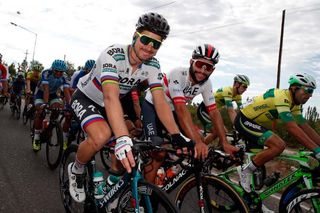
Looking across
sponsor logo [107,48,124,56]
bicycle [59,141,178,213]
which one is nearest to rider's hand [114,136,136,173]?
bicycle [59,141,178,213]

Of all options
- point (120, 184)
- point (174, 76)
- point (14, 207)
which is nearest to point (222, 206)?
point (120, 184)

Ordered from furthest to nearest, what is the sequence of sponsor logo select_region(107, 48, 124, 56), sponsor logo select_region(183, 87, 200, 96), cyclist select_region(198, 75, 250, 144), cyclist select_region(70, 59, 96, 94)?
cyclist select_region(198, 75, 250, 144) → cyclist select_region(70, 59, 96, 94) → sponsor logo select_region(183, 87, 200, 96) → sponsor logo select_region(107, 48, 124, 56)

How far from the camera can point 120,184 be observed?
2.57m

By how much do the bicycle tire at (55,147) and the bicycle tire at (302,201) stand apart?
3.67 metres

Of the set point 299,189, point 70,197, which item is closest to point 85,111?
point 70,197

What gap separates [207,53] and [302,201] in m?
2.12

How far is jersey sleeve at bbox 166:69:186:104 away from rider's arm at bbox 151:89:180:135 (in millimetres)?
792

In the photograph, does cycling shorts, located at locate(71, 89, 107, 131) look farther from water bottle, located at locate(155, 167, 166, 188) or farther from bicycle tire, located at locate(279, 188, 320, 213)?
bicycle tire, located at locate(279, 188, 320, 213)

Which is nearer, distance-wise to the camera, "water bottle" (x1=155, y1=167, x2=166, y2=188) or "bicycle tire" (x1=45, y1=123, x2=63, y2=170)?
"water bottle" (x1=155, y1=167, x2=166, y2=188)

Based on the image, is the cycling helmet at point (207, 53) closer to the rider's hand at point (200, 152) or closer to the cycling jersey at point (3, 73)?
the rider's hand at point (200, 152)

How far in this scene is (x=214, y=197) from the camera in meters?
3.09

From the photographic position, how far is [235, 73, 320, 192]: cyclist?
4.09m

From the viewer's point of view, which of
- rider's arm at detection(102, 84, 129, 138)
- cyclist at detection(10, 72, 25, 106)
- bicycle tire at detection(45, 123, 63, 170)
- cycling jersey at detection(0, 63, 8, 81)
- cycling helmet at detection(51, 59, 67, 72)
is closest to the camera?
rider's arm at detection(102, 84, 129, 138)

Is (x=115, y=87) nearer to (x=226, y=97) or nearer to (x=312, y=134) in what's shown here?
(x=312, y=134)
